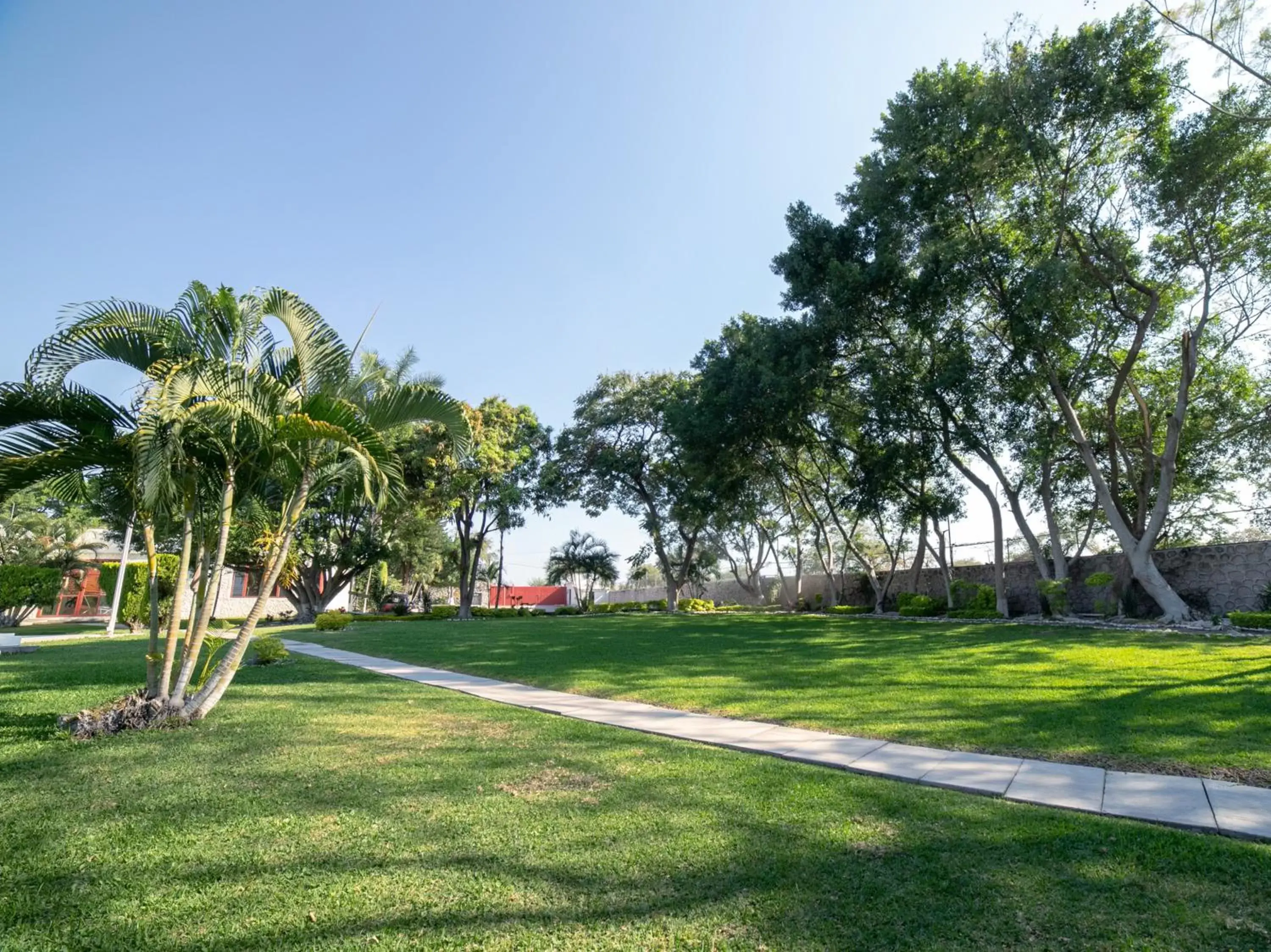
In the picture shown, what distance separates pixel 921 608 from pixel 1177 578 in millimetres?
6881

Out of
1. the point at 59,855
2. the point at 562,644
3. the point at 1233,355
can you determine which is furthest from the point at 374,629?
the point at 1233,355

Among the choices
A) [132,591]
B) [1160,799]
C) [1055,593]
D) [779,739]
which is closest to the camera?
[1160,799]

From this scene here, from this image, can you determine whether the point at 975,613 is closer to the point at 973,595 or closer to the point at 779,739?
the point at 973,595

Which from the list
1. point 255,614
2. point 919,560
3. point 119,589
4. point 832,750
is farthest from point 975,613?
point 119,589

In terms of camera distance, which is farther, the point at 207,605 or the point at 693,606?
the point at 693,606

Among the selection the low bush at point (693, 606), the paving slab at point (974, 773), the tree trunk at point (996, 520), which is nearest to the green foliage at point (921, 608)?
the tree trunk at point (996, 520)

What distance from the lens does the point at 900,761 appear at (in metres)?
4.98

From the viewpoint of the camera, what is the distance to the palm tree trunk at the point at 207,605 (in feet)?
20.6

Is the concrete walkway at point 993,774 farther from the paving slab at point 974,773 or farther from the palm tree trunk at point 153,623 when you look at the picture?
the palm tree trunk at point 153,623

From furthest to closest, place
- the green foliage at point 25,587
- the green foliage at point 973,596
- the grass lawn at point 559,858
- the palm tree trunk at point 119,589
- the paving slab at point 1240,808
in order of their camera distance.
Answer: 1. the green foliage at point 25,587
2. the palm tree trunk at point 119,589
3. the green foliage at point 973,596
4. the paving slab at point 1240,808
5. the grass lawn at point 559,858

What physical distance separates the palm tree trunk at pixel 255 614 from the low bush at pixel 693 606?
→ 1083 inches

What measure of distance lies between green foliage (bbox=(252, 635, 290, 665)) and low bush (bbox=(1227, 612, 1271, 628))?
62.7 feet

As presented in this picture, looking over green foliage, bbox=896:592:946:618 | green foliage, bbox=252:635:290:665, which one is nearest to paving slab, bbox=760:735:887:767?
green foliage, bbox=252:635:290:665

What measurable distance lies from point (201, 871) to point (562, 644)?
38.9ft
